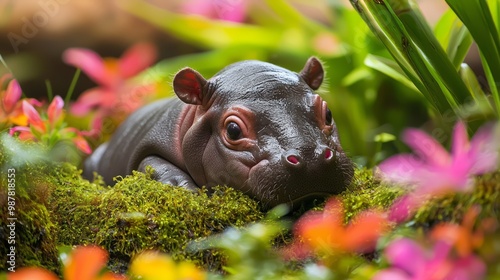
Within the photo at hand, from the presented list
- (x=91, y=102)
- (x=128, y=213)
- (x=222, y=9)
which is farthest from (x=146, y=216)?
(x=222, y=9)

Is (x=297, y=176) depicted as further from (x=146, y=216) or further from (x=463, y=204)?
(x=463, y=204)

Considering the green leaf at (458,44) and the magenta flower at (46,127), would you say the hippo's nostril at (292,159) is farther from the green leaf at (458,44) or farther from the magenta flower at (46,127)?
the magenta flower at (46,127)

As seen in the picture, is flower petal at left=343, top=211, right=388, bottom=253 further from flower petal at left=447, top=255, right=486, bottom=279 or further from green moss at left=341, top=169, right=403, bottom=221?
flower petal at left=447, top=255, right=486, bottom=279

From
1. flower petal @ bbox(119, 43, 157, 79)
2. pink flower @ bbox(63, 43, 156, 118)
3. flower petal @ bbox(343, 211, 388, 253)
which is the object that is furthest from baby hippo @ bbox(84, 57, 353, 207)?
flower petal @ bbox(119, 43, 157, 79)

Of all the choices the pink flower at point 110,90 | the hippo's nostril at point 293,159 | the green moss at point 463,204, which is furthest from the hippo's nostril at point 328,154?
the pink flower at point 110,90

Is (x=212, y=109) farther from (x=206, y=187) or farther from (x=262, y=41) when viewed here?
→ (x=262, y=41)

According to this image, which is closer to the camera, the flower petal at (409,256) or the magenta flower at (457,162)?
the flower petal at (409,256)

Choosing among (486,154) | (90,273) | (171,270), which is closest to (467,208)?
(486,154)
